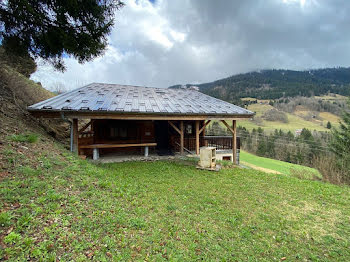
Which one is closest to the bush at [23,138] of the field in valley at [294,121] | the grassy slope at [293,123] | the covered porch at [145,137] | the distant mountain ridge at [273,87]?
the covered porch at [145,137]

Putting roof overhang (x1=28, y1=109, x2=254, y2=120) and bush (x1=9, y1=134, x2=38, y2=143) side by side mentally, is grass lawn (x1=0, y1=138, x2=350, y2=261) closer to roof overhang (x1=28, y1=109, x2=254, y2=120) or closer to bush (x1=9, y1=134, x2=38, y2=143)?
bush (x1=9, y1=134, x2=38, y2=143)

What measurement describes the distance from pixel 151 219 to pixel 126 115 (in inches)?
200

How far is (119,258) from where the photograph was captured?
244cm

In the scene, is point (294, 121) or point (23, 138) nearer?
point (23, 138)

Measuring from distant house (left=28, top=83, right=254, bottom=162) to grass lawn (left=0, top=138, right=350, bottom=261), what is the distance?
210cm

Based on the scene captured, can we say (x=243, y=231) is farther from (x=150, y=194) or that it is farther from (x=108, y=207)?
(x=108, y=207)

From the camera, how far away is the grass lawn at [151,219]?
2.53 m

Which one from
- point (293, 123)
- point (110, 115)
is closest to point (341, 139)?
point (110, 115)

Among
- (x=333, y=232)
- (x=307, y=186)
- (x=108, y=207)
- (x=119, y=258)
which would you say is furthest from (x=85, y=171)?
(x=307, y=186)

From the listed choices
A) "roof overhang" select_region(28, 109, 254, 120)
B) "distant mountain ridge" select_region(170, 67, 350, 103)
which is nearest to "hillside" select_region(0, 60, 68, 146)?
"roof overhang" select_region(28, 109, 254, 120)

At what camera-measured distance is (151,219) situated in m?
3.54

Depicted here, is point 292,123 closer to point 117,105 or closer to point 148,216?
point 117,105

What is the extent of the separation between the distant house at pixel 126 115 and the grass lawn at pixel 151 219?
2096 mm

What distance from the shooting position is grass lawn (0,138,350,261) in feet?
8.30
